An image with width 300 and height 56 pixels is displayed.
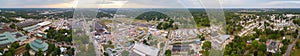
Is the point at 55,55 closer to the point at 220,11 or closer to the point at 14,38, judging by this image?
the point at 14,38

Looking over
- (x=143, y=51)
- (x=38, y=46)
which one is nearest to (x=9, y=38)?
(x=38, y=46)

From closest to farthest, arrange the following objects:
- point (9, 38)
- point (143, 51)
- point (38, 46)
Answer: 1. point (143, 51)
2. point (38, 46)
3. point (9, 38)

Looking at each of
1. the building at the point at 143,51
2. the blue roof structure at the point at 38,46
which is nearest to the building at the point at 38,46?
the blue roof structure at the point at 38,46

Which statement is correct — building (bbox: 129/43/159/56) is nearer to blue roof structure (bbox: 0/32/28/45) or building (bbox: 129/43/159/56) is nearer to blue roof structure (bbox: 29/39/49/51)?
blue roof structure (bbox: 29/39/49/51)

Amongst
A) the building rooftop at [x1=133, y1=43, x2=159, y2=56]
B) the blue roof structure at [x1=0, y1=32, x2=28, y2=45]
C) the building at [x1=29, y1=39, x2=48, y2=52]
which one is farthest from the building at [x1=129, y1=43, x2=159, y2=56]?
the blue roof structure at [x1=0, y1=32, x2=28, y2=45]

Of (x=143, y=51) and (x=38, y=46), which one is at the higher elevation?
(x=143, y=51)

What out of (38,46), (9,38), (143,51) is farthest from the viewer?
(9,38)

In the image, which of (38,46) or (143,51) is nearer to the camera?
(143,51)

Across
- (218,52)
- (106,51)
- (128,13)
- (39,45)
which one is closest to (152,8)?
(128,13)

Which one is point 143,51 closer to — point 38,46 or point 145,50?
point 145,50

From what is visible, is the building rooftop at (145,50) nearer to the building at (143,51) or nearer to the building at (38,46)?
the building at (143,51)

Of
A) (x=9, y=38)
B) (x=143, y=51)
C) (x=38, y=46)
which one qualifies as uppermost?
(x=143, y=51)
